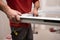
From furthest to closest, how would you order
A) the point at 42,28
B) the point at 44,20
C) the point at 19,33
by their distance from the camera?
1. the point at 42,28
2. the point at 19,33
3. the point at 44,20

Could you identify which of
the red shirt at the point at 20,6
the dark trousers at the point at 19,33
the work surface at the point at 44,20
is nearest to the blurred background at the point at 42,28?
the red shirt at the point at 20,6

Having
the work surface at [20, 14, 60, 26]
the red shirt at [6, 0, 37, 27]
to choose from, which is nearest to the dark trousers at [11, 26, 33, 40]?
the red shirt at [6, 0, 37, 27]

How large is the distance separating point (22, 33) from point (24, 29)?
1.5 inches

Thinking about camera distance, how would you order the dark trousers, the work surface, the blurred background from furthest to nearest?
1. the blurred background
2. the dark trousers
3. the work surface

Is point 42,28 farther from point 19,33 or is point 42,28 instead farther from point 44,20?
point 44,20

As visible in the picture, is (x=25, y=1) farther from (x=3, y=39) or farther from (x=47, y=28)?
(x=47, y=28)

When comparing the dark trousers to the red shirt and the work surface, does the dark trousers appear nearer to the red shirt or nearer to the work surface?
the red shirt

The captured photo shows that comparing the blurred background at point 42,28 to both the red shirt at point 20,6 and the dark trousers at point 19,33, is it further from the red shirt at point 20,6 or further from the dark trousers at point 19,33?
the dark trousers at point 19,33

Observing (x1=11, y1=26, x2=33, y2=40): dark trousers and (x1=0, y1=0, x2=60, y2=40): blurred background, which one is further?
(x1=0, y1=0, x2=60, y2=40): blurred background

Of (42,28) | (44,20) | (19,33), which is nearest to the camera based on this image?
(44,20)

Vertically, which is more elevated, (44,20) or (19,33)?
(44,20)

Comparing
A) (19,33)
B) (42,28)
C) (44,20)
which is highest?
(44,20)

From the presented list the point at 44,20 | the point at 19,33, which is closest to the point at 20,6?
the point at 19,33

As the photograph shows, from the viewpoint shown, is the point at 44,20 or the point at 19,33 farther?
the point at 19,33
